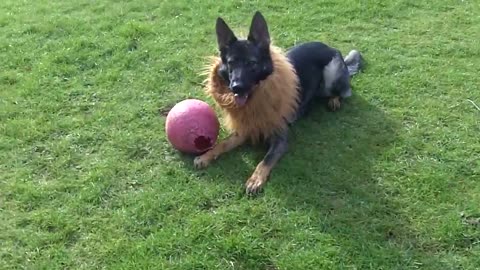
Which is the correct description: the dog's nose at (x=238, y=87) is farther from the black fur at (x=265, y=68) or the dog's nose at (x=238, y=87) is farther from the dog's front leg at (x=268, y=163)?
the dog's front leg at (x=268, y=163)

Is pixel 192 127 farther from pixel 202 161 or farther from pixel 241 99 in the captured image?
pixel 241 99

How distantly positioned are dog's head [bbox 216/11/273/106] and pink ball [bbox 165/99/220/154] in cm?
29

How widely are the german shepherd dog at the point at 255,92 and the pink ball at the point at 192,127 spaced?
0.09 metres

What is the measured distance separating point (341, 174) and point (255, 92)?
938 mm

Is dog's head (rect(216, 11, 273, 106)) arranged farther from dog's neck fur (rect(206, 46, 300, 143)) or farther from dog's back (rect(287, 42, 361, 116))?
dog's back (rect(287, 42, 361, 116))

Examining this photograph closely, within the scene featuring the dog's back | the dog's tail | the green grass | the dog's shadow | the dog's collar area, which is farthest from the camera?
the dog's tail

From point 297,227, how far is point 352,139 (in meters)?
1.31

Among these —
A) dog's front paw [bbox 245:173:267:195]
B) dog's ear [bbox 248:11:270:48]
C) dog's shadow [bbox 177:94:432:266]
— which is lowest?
dog's shadow [bbox 177:94:432:266]

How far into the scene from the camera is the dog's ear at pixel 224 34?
5.07 m

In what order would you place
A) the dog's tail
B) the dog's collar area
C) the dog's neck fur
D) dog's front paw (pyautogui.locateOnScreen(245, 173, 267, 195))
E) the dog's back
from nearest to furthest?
dog's front paw (pyautogui.locateOnScreen(245, 173, 267, 195)) < the dog's collar area < the dog's neck fur < the dog's back < the dog's tail

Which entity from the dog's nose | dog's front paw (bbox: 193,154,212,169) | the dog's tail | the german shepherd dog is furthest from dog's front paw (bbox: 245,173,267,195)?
the dog's tail

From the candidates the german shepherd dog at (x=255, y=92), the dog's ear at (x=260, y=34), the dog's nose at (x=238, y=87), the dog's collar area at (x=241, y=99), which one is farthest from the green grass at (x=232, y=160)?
the dog's ear at (x=260, y=34)

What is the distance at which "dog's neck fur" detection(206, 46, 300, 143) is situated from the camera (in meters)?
5.16

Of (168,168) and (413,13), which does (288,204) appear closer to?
(168,168)
